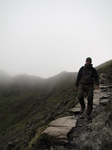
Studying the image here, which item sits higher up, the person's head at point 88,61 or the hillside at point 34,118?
the person's head at point 88,61

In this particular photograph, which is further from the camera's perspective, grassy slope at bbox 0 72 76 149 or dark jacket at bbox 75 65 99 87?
grassy slope at bbox 0 72 76 149

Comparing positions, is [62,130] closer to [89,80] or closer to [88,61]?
[89,80]

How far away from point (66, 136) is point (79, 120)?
8.07 feet

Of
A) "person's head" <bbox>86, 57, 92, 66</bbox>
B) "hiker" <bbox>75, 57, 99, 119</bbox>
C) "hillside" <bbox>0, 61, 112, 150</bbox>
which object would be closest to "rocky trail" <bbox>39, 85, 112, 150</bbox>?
"hillside" <bbox>0, 61, 112, 150</bbox>

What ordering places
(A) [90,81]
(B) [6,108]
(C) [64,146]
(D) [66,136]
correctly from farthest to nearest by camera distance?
(B) [6,108], (A) [90,81], (D) [66,136], (C) [64,146]

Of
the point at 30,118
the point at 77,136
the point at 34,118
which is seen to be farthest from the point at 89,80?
the point at 30,118

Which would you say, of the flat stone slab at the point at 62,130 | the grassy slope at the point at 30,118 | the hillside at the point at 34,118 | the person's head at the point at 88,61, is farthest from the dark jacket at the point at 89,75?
the grassy slope at the point at 30,118

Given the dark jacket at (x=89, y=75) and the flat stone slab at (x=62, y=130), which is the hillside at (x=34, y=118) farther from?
the dark jacket at (x=89, y=75)

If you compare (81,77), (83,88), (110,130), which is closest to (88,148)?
(110,130)

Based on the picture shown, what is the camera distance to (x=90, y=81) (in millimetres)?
9211

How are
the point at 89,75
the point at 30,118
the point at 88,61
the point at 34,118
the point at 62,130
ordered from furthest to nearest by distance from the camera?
1. the point at 30,118
2. the point at 34,118
3. the point at 89,75
4. the point at 88,61
5. the point at 62,130

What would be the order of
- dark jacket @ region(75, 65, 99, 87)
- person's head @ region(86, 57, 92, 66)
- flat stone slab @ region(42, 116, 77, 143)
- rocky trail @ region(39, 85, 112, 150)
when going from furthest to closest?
dark jacket @ region(75, 65, 99, 87)
person's head @ region(86, 57, 92, 66)
flat stone slab @ region(42, 116, 77, 143)
rocky trail @ region(39, 85, 112, 150)

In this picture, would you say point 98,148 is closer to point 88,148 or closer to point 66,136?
point 88,148

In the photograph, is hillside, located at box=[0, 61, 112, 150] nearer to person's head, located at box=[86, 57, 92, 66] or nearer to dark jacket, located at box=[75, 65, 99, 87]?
dark jacket, located at box=[75, 65, 99, 87]
